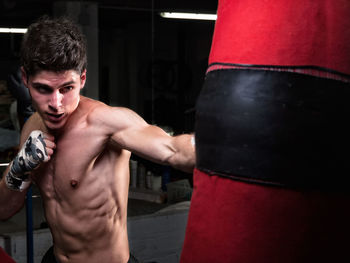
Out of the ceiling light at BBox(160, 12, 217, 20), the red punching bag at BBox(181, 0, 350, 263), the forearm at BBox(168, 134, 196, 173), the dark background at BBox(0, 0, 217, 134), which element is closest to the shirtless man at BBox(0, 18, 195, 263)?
the forearm at BBox(168, 134, 196, 173)

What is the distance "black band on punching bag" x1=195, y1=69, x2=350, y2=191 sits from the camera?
972 mm

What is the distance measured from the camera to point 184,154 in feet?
4.87

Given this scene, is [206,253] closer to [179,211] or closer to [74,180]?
[74,180]

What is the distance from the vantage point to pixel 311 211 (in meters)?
0.98

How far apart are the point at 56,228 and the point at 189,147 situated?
1.02 metres

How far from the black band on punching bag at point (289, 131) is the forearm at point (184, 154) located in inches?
17.1

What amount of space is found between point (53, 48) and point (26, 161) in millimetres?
465

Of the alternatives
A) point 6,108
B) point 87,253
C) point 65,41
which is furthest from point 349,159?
point 6,108

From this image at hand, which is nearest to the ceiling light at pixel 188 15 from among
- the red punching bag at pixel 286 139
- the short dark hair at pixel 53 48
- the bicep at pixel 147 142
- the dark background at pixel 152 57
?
the dark background at pixel 152 57

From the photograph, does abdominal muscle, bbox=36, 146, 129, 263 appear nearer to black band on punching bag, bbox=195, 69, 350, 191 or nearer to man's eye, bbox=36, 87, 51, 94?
man's eye, bbox=36, 87, 51, 94

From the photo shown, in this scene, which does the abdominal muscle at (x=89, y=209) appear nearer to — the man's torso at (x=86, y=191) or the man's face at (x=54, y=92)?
the man's torso at (x=86, y=191)

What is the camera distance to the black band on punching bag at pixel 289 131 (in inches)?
38.3

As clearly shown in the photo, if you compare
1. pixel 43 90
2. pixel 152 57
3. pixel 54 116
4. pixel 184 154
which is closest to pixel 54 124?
pixel 54 116

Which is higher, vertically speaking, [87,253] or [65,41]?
[65,41]
